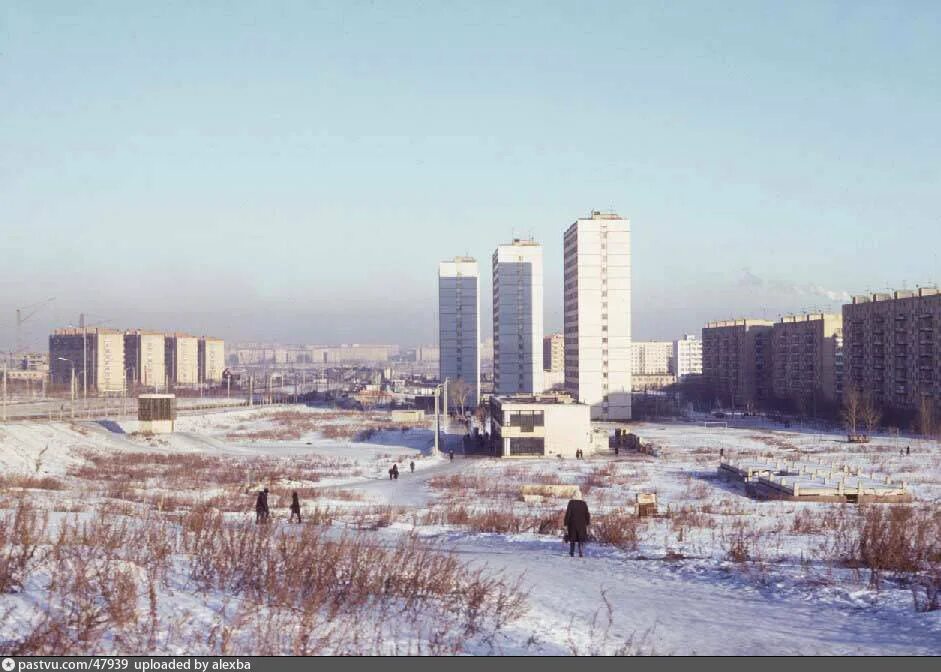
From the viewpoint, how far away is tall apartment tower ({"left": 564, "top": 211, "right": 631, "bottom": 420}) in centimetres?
8294

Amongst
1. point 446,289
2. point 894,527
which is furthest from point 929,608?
point 446,289

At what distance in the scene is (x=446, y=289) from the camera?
11075 cm

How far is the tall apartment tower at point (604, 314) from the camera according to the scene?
82.9m

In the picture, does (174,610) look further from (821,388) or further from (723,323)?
(723,323)

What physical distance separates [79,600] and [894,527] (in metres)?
11.2

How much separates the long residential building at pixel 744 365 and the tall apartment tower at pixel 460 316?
35.3m

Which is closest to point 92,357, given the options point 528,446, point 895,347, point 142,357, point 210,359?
point 142,357

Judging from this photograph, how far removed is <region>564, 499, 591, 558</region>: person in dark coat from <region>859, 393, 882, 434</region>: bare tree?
5573 centimetres

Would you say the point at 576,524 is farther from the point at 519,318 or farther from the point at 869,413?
the point at 519,318

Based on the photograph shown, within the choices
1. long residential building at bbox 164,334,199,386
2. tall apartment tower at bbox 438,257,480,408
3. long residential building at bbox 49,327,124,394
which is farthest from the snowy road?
long residential building at bbox 164,334,199,386

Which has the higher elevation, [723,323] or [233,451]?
[723,323]

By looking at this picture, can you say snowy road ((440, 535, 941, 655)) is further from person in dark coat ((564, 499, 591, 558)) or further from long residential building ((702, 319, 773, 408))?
long residential building ((702, 319, 773, 408))

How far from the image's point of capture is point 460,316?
110 meters

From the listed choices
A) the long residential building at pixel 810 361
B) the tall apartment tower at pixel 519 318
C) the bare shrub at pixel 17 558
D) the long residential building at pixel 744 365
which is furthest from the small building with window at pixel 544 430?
the long residential building at pixel 744 365
